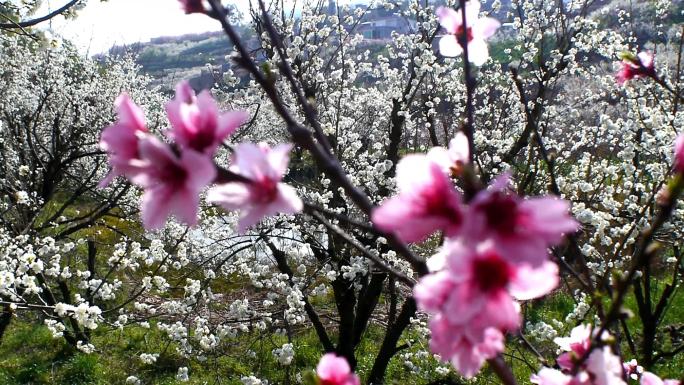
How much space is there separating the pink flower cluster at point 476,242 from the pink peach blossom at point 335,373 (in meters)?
0.16

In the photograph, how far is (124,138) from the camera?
74cm

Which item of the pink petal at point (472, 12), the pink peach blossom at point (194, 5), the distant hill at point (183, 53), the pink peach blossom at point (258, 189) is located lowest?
the pink peach blossom at point (258, 189)

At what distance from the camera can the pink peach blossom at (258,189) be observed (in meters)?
0.70

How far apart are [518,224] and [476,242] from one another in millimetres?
51

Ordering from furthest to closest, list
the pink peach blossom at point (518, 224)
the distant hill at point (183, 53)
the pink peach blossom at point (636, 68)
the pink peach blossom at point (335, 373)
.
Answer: the distant hill at point (183, 53), the pink peach blossom at point (636, 68), the pink peach blossom at point (335, 373), the pink peach blossom at point (518, 224)

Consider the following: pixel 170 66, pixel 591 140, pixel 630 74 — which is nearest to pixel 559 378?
pixel 630 74

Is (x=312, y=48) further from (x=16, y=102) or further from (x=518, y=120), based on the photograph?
(x=16, y=102)

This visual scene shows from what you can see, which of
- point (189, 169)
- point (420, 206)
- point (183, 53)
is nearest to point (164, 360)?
point (189, 169)

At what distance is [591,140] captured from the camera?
21.9ft

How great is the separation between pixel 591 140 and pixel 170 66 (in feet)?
191

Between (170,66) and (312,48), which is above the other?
(170,66)

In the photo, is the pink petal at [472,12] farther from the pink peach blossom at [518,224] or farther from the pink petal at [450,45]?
the pink peach blossom at [518,224]

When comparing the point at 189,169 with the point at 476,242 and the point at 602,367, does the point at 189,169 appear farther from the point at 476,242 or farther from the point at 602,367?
the point at 602,367

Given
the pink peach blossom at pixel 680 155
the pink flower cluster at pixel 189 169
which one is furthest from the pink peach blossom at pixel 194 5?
the pink peach blossom at pixel 680 155
